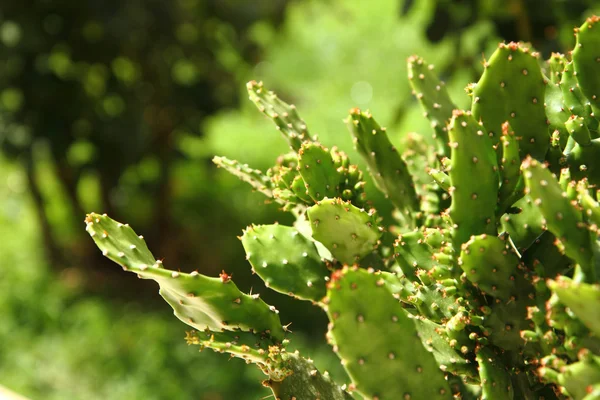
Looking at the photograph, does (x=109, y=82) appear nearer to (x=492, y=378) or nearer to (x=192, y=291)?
(x=192, y=291)

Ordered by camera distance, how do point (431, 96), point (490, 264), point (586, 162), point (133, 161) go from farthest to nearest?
1. point (133, 161)
2. point (431, 96)
3. point (586, 162)
4. point (490, 264)

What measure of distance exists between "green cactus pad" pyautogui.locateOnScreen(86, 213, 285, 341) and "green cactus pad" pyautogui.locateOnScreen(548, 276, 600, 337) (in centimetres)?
34

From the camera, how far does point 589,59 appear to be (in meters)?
0.81

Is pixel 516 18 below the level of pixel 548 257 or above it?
below

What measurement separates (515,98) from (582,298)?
288mm

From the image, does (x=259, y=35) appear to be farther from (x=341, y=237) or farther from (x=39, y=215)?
(x=341, y=237)

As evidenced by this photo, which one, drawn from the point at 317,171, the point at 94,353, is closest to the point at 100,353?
the point at 94,353

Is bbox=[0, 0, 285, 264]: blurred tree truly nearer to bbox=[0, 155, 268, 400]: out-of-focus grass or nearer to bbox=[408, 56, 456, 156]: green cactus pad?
bbox=[0, 155, 268, 400]: out-of-focus grass

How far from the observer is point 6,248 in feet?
13.6

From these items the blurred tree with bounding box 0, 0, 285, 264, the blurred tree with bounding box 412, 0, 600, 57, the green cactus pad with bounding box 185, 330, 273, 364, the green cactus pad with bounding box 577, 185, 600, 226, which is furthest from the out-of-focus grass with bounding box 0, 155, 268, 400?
the green cactus pad with bounding box 577, 185, 600, 226

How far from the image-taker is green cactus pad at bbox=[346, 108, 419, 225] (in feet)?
3.15

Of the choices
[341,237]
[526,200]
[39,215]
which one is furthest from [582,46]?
[39,215]

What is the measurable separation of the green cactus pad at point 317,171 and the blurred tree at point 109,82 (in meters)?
2.09

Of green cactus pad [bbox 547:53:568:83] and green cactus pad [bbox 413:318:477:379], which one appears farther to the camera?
green cactus pad [bbox 547:53:568:83]
